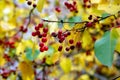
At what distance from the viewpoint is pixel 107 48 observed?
0.83 m

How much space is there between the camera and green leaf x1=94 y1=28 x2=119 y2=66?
0.81 meters

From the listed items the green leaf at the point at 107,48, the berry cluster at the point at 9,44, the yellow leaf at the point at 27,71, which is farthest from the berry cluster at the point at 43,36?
the berry cluster at the point at 9,44

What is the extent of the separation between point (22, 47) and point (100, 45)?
0.81 metres

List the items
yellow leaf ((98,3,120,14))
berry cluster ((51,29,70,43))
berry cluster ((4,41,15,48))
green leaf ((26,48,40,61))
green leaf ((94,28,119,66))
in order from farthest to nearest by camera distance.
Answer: berry cluster ((4,41,15,48)) → green leaf ((26,48,40,61)) → berry cluster ((51,29,70,43)) → yellow leaf ((98,3,120,14)) → green leaf ((94,28,119,66))

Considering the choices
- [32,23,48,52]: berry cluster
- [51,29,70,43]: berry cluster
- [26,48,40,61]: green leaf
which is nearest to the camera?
[51,29,70,43]: berry cluster

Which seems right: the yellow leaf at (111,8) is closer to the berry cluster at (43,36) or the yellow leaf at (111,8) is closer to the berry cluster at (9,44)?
the berry cluster at (43,36)

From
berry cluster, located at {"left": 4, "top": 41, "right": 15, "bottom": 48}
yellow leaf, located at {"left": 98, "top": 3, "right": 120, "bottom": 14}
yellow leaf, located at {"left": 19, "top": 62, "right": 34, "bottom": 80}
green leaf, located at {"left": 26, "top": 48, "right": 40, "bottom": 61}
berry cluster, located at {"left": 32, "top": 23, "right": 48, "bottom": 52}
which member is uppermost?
yellow leaf, located at {"left": 98, "top": 3, "right": 120, "bottom": 14}

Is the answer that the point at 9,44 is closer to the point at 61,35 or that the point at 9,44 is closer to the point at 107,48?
the point at 61,35

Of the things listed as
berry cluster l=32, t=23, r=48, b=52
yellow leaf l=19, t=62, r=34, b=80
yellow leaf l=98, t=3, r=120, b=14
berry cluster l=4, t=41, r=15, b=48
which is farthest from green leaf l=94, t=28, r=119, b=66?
berry cluster l=4, t=41, r=15, b=48

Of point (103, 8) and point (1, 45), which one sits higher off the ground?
point (103, 8)

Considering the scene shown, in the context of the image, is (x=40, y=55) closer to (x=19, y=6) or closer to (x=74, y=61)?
(x=74, y=61)

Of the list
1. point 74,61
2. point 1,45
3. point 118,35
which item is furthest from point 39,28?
point 74,61

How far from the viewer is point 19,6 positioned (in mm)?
3119

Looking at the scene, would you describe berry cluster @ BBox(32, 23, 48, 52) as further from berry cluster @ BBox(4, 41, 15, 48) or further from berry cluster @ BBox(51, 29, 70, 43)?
berry cluster @ BBox(4, 41, 15, 48)
